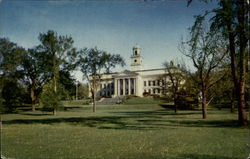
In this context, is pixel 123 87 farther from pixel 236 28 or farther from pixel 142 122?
pixel 236 28

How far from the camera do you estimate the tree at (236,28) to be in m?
7.34

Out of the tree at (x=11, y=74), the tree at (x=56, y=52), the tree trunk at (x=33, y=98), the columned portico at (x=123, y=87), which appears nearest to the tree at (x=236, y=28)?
the tree at (x=56, y=52)

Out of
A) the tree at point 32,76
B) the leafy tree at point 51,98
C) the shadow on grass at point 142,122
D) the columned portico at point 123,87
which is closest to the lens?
the shadow on grass at point 142,122

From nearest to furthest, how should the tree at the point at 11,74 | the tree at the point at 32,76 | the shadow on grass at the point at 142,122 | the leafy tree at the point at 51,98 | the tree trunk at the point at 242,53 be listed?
the tree trunk at the point at 242,53 < the shadow on grass at the point at 142,122 < the leafy tree at the point at 51,98 < the tree at the point at 11,74 < the tree at the point at 32,76

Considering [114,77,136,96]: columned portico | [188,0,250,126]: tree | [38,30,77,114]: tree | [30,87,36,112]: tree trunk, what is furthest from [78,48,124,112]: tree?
[114,77,136,96]: columned portico

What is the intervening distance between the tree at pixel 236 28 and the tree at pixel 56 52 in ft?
66.5

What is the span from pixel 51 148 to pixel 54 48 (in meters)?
23.7

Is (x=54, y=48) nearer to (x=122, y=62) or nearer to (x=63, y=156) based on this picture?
(x=122, y=62)

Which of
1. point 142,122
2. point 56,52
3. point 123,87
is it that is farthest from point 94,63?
point 123,87

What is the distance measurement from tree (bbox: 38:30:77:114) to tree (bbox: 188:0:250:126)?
66.5 feet

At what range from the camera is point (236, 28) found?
26.3 ft

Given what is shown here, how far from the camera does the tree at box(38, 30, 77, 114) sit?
26.1 m

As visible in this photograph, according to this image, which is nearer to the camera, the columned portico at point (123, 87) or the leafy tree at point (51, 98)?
the leafy tree at point (51, 98)

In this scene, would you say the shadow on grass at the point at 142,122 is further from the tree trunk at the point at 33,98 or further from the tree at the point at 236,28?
the tree trunk at the point at 33,98
